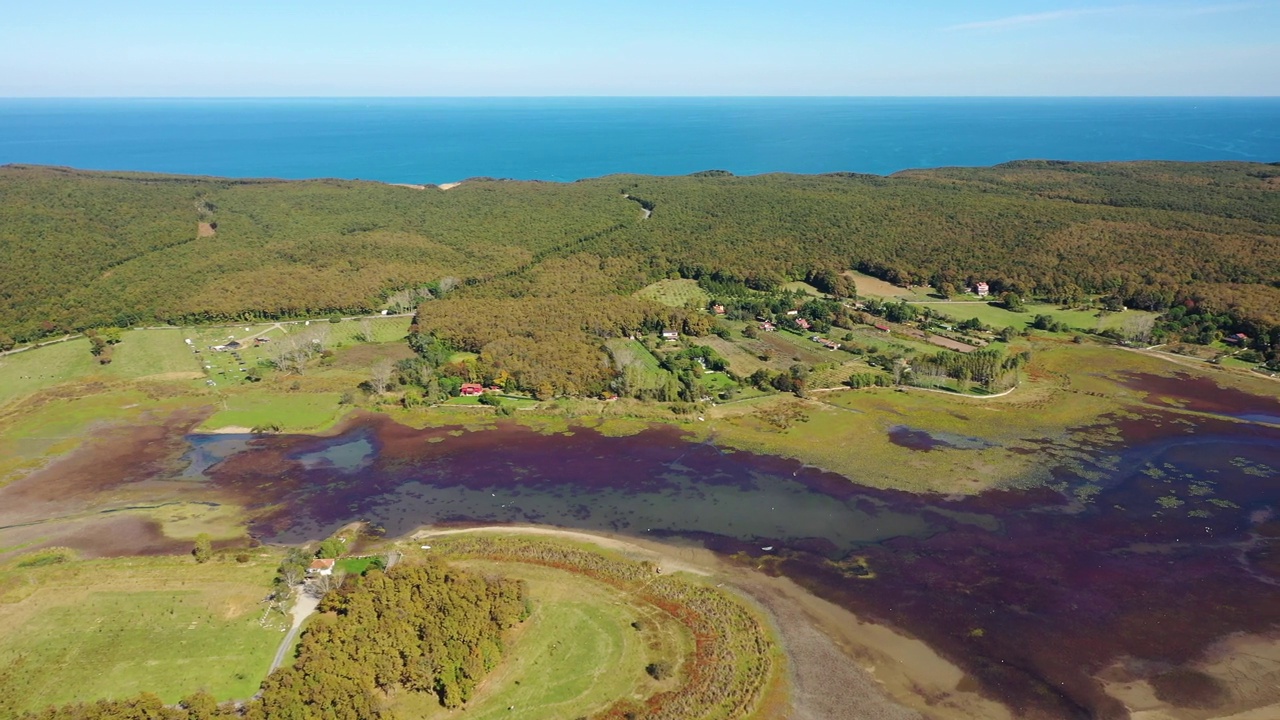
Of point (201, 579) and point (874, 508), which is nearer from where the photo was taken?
point (201, 579)

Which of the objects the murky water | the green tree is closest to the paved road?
the green tree

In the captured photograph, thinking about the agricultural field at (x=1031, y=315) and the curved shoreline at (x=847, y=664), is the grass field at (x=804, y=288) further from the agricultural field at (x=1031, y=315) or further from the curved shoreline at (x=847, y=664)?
the curved shoreline at (x=847, y=664)

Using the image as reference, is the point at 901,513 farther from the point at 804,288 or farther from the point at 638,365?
the point at 804,288

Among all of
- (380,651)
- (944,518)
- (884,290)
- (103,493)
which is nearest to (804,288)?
(884,290)

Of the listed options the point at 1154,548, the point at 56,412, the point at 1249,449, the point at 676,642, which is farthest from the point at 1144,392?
the point at 56,412

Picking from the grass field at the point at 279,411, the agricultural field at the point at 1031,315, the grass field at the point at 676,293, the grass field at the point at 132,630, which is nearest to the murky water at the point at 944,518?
the grass field at the point at 279,411

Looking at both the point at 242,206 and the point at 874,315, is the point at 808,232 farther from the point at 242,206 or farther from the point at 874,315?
the point at 242,206
